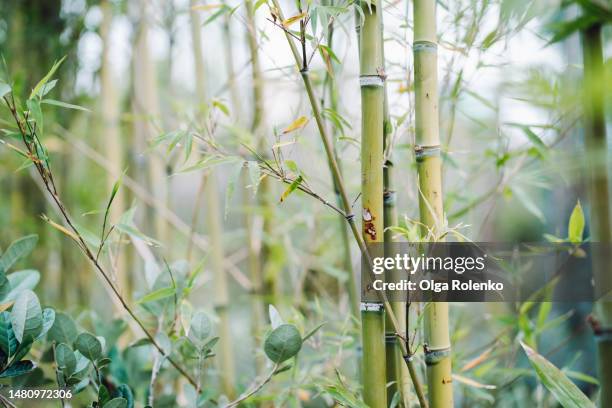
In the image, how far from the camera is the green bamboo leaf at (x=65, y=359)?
49 centimetres

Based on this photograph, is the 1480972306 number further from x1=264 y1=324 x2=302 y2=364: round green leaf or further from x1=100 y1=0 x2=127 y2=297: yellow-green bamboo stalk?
x1=100 y1=0 x2=127 y2=297: yellow-green bamboo stalk

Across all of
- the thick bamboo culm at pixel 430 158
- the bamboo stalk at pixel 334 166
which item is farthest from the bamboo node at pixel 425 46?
the bamboo stalk at pixel 334 166

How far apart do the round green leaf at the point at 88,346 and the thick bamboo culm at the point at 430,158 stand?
31cm

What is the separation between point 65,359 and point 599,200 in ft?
1.73

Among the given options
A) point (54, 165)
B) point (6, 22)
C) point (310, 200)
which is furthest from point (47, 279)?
point (310, 200)

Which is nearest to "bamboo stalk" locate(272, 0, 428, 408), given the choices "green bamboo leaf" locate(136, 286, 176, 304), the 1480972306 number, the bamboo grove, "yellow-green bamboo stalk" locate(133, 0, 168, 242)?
the bamboo grove

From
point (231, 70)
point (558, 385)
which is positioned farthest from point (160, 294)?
point (231, 70)

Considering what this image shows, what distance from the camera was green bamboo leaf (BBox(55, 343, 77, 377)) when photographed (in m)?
0.49

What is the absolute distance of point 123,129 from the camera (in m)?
1.36

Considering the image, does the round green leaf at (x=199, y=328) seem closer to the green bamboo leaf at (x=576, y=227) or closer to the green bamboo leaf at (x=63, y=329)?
the green bamboo leaf at (x=63, y=329)

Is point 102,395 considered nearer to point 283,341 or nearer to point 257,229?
point 283,341

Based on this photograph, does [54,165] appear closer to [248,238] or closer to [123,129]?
[123,129]

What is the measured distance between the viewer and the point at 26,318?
0.48m

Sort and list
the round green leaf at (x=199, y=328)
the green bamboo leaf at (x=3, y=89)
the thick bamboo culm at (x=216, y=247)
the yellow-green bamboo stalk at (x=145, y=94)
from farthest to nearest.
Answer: the yellow-green bamboo stalk at (x=145, y=94), the thick bamboo culm at (x=216, y=247), the round green leaf at (x=199, y=328), the green bamboo leaf at (x=3, y=89)
